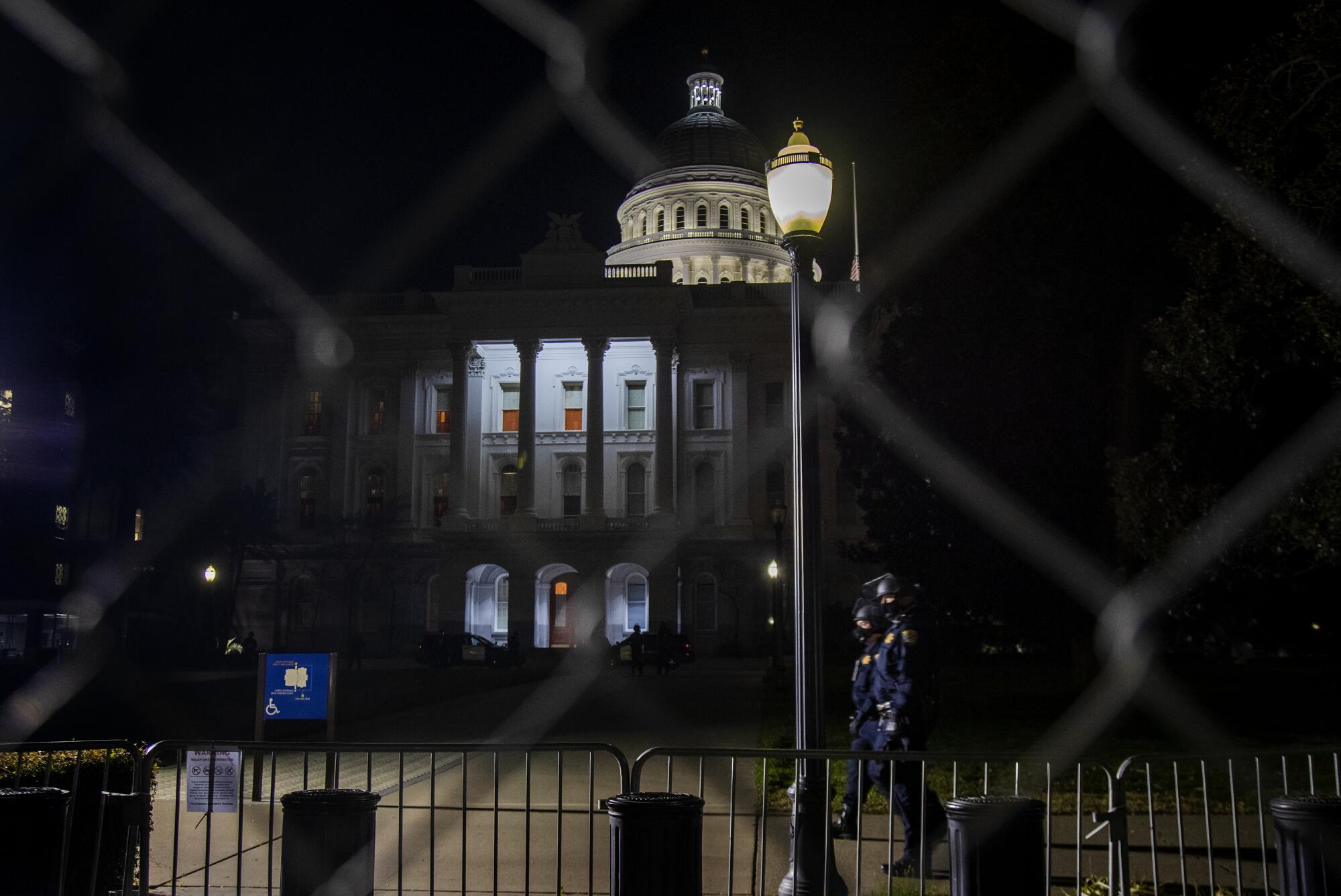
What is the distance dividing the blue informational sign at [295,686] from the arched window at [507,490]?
158 ft

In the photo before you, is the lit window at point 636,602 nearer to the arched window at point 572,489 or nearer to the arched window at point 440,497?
the arched window at point 572,489

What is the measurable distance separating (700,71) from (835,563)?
52996 millimetres

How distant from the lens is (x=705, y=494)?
6012cm

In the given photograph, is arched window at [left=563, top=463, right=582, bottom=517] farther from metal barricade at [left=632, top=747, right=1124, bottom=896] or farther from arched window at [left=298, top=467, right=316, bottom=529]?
metal barricade at [left=632, top=747, right=1124, bottom=896]

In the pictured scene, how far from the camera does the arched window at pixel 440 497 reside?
59344 millimetres

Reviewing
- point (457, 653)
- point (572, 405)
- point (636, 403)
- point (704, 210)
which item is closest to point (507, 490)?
point (572, 405)

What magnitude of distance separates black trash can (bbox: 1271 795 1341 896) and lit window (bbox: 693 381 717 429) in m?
55.4

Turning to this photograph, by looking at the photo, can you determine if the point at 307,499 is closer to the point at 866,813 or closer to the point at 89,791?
the point at 866,813

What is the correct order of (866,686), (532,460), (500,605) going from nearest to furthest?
(866,686), (532,460), (500,605)

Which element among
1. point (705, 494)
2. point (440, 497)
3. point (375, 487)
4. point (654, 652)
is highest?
point (375, 487)

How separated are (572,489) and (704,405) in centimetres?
782

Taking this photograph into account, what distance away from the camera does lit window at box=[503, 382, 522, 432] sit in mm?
61656

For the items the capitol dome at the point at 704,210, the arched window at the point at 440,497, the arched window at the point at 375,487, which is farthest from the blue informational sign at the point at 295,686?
the capitol dome at the point at 704,210

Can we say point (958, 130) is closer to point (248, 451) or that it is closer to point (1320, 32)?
point (1320, 32)
